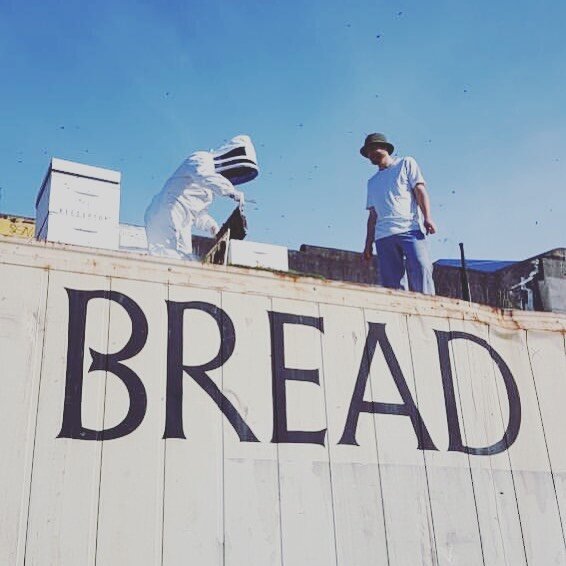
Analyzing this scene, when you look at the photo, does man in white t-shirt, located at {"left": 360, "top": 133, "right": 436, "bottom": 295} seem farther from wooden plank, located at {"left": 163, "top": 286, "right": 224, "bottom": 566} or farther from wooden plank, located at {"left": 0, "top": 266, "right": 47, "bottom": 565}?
wooden plank, located at {"left": 0, "top": 266, "right": 47, "bottom": 565}

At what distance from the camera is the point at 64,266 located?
3104 mm

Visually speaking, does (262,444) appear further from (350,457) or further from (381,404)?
(381,404)

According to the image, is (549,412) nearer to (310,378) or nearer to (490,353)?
(490,353)

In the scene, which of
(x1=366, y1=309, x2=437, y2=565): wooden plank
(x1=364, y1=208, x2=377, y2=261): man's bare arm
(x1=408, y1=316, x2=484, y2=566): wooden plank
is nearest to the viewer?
(x1=366, y1=309, x2=437, y2=565): wooden plank

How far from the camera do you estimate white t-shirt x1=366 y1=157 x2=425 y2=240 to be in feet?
17.4

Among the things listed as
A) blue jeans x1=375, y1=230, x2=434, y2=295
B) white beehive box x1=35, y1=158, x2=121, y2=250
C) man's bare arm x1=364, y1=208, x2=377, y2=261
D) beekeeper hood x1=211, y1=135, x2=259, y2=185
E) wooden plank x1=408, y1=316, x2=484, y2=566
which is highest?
beekeeper hood x1=211, y1=135, x2=259, y2=185

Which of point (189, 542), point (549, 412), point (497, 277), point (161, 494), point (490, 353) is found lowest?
point (189, 542)

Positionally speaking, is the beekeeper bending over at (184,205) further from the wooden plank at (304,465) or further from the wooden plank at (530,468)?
the wooden plank at (530,468)

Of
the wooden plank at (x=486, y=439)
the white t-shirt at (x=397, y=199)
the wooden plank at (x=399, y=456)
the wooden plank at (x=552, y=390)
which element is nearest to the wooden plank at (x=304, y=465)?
the wooden plank at (x=399, y=456)

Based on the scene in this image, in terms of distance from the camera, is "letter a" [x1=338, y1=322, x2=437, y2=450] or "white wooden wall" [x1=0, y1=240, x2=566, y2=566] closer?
"white wooden wall" [x1=0, y1=240, x2=566, y2=566]

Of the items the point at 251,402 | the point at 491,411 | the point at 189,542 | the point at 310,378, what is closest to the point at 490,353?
the point at 491,411

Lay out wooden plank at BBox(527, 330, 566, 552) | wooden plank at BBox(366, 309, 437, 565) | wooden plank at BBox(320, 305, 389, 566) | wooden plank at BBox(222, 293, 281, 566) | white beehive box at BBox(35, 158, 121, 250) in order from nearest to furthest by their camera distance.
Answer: wooden plank at BBox(222, 293, 281, 566) < wooden plank at BBox(320, 305, 389, 566) < wooden plank at BBox(366, 309, 437, 565) < wooden plank at BBox(527, 330, 566, 552) < white beehive box at BBox(35, 158, 121, 250)

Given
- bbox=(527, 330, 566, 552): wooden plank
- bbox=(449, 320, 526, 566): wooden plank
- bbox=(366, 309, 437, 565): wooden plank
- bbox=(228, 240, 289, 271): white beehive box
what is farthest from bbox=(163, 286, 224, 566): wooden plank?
bbox=(228, 240, 289, 271): white beehive box

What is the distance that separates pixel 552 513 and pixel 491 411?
1.82ft
